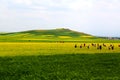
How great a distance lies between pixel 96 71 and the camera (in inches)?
1013

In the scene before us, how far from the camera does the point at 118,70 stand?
86.4 ft

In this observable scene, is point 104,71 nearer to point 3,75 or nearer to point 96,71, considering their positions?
point 96,71

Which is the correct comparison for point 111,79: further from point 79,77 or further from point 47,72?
point 47,72

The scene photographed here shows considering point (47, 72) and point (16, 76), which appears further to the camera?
point (47, 72)

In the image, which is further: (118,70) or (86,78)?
(118,70)

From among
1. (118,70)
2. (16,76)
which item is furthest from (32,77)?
(118,70)

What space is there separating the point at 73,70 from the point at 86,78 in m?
3.96

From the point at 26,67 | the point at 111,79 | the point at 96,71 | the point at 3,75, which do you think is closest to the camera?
the point at 111,79

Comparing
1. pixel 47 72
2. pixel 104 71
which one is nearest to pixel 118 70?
pixel 104 71

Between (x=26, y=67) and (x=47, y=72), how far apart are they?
3.45 metres

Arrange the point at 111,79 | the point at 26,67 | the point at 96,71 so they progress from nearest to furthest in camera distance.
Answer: the point at 111,79 < the point at 96,71 < the point at 26,67

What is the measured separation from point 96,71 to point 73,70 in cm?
196

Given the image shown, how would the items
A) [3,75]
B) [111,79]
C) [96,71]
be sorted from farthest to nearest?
[96,71] < [3,75] < [111,79]

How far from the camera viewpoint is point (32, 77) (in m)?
22.7
